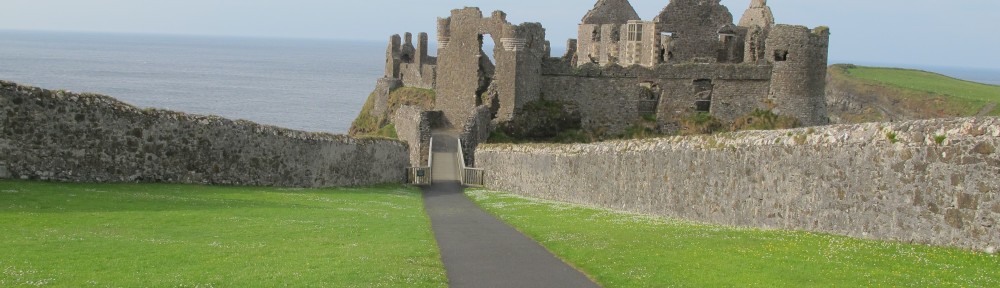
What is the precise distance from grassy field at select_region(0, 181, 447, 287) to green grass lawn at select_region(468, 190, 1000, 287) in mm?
A: 2376

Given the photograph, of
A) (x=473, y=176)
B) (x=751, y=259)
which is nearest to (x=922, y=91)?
(x=473, y=176)

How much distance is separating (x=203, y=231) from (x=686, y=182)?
10600 mm

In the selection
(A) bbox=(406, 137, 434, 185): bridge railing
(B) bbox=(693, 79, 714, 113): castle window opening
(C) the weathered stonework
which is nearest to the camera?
(A) bbox=(406, 137, 434, 185): bridge railing

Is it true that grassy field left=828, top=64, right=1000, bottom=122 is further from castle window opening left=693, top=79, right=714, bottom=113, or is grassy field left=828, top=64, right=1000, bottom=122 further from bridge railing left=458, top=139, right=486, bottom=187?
bridge railing left=458, top=139, right=486, bottom=187

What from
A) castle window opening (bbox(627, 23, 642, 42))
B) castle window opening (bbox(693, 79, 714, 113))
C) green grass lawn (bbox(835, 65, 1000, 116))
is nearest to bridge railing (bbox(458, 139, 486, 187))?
castle window opening (bbox(693, 79, 714, 113))

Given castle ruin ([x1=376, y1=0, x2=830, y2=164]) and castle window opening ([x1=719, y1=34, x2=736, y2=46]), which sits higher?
castle window opening ([x1=719, y1=34, x2=736, y2=46])

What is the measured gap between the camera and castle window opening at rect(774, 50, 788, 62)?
5050 cm

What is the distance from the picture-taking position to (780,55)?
50.7m

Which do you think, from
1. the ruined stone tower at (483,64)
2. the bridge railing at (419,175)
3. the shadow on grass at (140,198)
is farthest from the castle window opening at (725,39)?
the shadow on grass at (140,198)

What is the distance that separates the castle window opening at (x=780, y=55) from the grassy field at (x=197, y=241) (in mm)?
28939

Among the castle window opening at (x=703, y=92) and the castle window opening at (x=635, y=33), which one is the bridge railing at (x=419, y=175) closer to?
the castle window opening at (x=703, y=92)

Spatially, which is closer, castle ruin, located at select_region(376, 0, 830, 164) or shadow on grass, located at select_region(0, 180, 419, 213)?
shadow on grass, located at select_region(0, 180, 419, 213)

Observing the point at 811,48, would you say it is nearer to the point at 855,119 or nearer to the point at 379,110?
the point at 855,119

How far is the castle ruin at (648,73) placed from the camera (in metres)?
50.0
